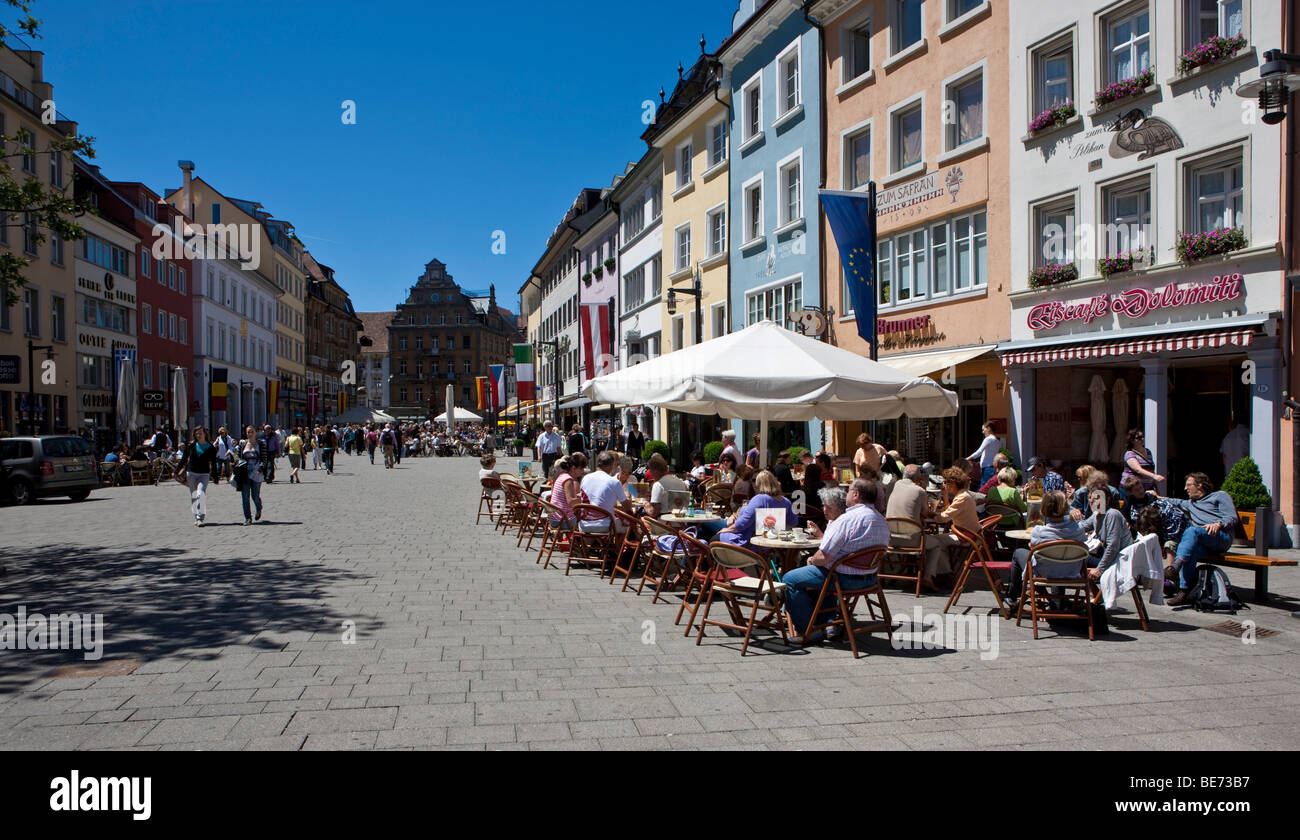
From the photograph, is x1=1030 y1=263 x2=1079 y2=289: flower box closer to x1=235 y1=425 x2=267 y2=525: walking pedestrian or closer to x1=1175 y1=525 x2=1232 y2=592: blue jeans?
x1=1175 y1=525 x2=1232 y2=592: blue jeans

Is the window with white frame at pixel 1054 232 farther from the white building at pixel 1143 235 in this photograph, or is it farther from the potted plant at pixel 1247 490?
the potted plant at pixel 1247 490

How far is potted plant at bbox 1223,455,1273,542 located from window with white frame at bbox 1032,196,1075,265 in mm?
5058

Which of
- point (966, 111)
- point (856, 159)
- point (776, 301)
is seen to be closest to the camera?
point (966, 111)

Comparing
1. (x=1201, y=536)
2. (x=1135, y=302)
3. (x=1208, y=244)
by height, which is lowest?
(x=1201, y=536)

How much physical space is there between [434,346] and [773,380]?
109 m

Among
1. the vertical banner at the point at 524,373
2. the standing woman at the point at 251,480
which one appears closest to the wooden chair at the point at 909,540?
the standing woman at the point at 251,480

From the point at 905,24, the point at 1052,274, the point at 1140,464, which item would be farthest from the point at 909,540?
the point at 905,24

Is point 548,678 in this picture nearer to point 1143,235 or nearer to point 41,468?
point 1143,235

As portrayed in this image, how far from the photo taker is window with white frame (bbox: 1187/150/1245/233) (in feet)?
42.0

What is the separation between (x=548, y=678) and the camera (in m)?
5.80
